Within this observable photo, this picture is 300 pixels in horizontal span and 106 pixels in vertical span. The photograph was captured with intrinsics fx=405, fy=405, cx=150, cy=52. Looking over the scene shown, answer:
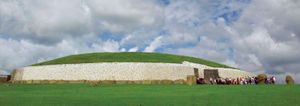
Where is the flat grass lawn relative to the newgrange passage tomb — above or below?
below

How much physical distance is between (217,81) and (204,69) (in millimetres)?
7575

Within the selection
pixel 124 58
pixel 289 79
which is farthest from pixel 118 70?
pixel 289 79

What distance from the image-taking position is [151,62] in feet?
182

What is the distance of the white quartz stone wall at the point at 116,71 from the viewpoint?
5341cm

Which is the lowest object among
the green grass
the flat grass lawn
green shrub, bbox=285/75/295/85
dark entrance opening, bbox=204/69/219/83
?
the flat grass lawn

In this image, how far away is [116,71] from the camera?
176ft

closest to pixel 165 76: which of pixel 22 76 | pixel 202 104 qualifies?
pixel 22 76

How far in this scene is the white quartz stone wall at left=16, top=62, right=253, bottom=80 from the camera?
2103 inches

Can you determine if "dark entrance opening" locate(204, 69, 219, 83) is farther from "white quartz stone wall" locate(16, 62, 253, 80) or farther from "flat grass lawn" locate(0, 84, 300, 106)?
"flat grass lawn" locate(0, 84, 300, 106)

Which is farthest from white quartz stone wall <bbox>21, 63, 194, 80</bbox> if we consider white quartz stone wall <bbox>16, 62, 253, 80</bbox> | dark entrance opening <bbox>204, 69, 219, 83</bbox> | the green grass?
the green grass

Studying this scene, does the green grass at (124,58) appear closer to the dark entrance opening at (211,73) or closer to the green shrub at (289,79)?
the dark entrance opening at (211,73)

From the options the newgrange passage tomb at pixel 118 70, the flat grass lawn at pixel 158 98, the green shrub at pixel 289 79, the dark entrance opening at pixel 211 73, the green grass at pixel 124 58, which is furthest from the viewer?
the green grass at pixel 124 58

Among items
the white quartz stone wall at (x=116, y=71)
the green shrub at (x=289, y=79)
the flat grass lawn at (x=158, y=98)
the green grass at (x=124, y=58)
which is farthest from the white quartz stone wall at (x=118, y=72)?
the flat grass lawn at (x=158, y=98)

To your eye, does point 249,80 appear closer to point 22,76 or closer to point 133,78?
point 133,78
